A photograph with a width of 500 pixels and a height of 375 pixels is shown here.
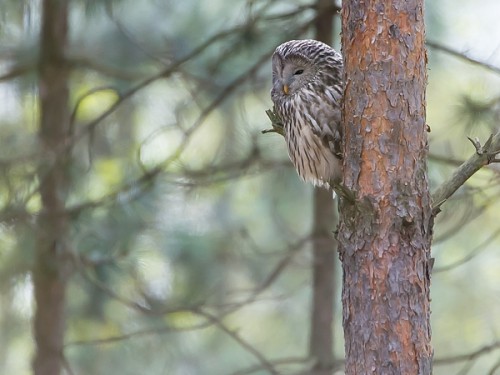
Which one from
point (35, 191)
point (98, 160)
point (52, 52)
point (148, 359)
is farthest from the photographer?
point (148, 359)

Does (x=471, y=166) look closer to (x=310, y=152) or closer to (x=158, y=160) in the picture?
(x=310, y=152)

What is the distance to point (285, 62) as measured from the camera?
11.9ft

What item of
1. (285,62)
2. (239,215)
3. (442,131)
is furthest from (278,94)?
(239,215)

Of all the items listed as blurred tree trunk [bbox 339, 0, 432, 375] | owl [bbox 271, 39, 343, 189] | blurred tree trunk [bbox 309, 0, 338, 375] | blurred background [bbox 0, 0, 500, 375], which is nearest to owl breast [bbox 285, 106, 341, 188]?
owl [bbox 271, 39, 343, 189]

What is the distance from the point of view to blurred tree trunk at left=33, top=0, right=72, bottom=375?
4.91 metres

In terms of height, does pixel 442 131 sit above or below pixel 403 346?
above

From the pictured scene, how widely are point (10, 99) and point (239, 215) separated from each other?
8.61ft

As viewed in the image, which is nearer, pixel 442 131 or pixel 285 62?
pixel 285 62

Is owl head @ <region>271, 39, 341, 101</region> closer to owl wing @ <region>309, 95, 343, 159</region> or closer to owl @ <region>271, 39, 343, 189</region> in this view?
owl @ <region>271, 39, 343, 189</region>

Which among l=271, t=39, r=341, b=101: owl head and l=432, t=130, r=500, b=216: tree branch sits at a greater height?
l=271, t=39, r=341, b=101: owl head

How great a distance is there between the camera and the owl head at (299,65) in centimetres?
358

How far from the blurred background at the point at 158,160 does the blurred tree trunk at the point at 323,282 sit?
11cm

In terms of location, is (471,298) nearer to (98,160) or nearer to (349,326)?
(98,160)

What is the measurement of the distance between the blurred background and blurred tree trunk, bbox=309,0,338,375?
0.11 meters
